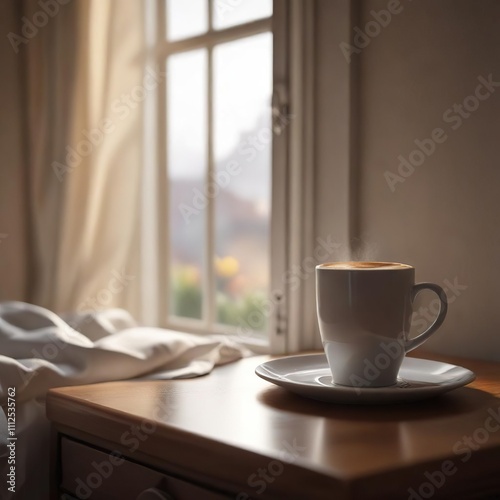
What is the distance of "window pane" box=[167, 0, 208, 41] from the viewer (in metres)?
1.81

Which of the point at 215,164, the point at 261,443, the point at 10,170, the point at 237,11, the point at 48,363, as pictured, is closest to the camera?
the point at 261,443

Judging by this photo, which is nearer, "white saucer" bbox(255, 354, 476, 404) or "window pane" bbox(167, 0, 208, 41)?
"white saucer" bbox(255, 354, 476, 404)

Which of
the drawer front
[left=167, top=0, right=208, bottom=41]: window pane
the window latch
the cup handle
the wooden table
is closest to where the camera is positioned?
the wooden table

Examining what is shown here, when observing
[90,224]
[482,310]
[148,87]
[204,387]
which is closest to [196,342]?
[204,387]

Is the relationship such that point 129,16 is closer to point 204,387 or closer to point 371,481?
point 204,387

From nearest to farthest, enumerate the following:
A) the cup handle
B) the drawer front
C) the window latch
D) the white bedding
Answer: the drawer front
the cup handle
the white bedding
the window latch

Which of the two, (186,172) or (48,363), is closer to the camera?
(48,363)

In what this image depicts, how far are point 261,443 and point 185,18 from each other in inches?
54.8

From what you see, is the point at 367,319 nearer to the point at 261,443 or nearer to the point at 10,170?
the point at 261,443

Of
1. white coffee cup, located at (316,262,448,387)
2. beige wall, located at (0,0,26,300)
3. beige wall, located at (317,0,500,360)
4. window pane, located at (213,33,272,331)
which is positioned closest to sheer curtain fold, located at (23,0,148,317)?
beige wall, located at (0,0,26,300)

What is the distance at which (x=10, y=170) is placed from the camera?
1917mm

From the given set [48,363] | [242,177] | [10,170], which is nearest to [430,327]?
[48,363]

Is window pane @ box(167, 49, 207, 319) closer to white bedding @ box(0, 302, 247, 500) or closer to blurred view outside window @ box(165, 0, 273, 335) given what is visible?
blurred view outside window @ box(165, 0, 273, 335)

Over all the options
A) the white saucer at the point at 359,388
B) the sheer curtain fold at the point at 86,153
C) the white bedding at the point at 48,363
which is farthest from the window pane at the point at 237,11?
the white saucer at the point at 359,388
